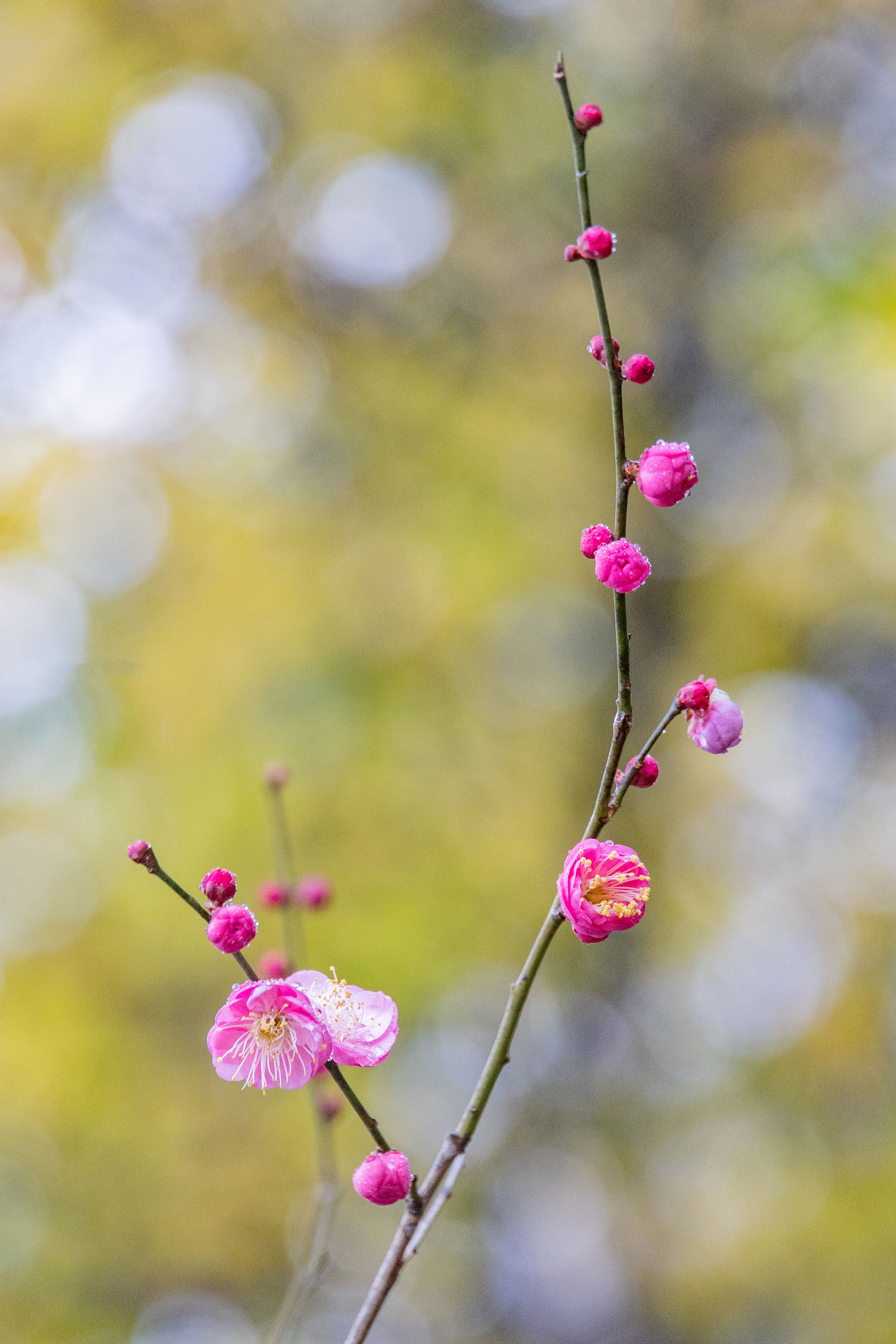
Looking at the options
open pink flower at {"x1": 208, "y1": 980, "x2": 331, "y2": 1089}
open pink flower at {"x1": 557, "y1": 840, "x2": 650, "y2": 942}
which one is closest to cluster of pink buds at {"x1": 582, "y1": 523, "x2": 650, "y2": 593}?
open pink flower at {"x1": 557, "y1": 840, "x2": 650, "y2": 942}

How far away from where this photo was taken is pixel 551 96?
Result: 2.18 metres

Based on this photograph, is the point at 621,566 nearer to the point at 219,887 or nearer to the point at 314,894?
the point at 219,887

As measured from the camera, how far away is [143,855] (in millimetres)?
407

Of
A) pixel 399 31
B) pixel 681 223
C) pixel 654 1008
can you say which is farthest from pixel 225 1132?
pixel 399 31

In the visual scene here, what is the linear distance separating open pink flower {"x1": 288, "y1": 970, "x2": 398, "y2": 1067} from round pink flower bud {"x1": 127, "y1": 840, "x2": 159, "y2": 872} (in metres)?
0.07

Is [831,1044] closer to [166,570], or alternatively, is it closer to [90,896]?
[90,896]

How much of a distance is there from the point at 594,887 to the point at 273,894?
0.30m

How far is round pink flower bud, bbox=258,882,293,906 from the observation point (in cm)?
67

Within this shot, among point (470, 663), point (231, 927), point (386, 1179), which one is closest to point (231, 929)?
point (231, 927)

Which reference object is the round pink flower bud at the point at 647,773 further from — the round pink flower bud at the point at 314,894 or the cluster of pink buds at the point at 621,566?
the round pink flower bud at the point at 314,894

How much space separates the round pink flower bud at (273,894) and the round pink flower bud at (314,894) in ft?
0.09

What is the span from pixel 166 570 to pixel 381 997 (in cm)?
174

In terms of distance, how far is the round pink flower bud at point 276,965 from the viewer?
62cm

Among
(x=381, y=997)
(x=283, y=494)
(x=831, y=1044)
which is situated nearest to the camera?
(x=381, y=997)
